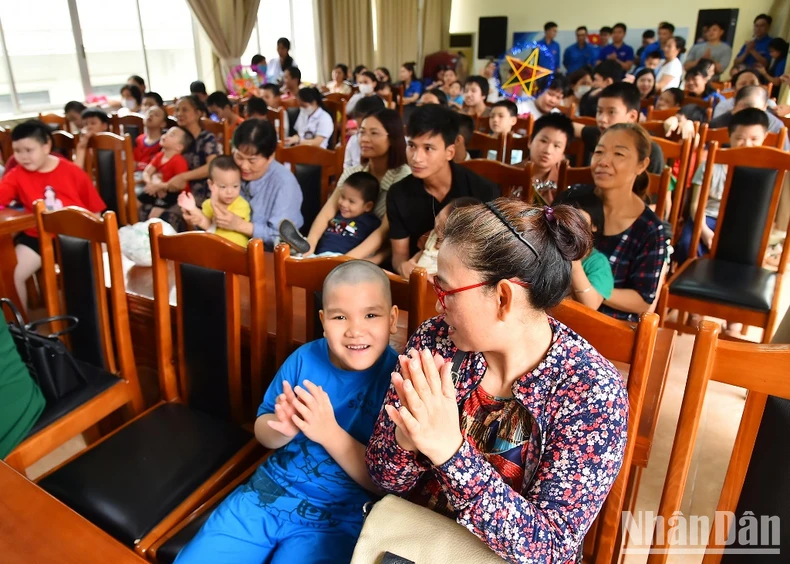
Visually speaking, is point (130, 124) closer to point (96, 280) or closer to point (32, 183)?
point (32, 183)

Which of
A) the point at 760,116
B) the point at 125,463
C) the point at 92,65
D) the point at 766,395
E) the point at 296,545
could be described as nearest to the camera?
the point at 766,395

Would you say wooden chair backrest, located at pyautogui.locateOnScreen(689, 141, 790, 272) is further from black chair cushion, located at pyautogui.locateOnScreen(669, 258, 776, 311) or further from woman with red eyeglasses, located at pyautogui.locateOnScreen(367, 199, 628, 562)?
woman with red eyeglasses, located at pyautogui.locateOnScreen(367, 199, 628, 562)

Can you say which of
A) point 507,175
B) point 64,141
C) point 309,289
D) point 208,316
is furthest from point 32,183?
point 507,175

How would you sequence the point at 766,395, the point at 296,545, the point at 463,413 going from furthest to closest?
1. the point at 296,545
2. the point at 463,413
3. the point at 766,395

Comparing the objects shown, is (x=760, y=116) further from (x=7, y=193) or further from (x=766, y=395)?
(x=7, y=193)

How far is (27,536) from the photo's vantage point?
0.86 m

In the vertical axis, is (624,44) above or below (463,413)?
above

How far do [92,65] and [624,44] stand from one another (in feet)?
23.9

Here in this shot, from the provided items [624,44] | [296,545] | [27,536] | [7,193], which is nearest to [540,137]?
[296,545]

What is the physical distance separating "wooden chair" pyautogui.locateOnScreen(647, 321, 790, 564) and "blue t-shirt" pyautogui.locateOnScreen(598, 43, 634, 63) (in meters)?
8.73

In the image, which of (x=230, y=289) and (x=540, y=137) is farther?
(x=540, y=137)

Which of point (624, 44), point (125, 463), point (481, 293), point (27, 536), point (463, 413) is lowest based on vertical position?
point (125, 463)

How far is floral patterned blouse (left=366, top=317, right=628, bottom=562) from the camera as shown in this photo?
807 millimetres

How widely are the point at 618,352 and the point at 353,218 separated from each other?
1.57 meters
